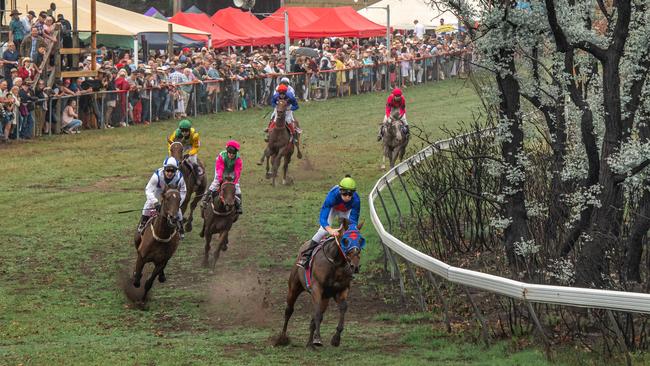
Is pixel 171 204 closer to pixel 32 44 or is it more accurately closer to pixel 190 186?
pixel 190 186

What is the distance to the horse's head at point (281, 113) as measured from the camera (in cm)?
2562

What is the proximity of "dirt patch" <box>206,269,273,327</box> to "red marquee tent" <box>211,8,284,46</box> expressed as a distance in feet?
104

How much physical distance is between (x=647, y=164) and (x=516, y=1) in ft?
9.36

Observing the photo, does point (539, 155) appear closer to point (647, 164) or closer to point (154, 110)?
point (647, 164)

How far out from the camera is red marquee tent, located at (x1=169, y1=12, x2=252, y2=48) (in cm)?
4765

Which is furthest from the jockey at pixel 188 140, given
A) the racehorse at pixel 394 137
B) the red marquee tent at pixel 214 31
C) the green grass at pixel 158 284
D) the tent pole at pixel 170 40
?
the red marquee tent at pixel 214 31

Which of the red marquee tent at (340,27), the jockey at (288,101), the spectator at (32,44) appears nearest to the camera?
the jockey at (288,101)

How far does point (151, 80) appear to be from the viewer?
3562 centimetres

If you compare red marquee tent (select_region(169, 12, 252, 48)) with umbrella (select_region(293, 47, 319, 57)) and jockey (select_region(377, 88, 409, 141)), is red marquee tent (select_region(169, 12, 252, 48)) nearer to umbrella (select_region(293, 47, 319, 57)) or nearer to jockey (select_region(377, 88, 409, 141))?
umbrella (select_region(293, 47, 319, 57))

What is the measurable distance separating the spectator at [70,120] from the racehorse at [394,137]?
9.86 meters

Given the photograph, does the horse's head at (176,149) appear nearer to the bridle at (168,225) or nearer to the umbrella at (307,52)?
the bridle at (168,225)

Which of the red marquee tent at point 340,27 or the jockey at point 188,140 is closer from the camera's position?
the jockey at point 188,140

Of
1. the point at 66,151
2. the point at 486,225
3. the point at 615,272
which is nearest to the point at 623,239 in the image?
the point at 615,272

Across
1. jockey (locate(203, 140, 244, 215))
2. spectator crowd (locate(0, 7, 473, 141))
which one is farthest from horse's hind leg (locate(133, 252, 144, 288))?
spectator crowd (locate(0, 7, 473, 141))
